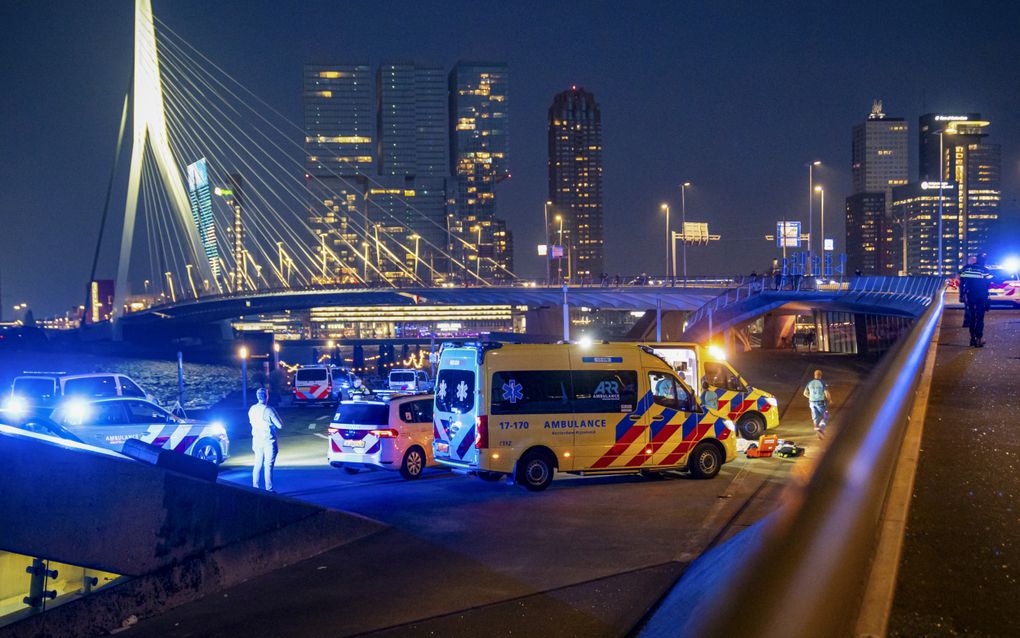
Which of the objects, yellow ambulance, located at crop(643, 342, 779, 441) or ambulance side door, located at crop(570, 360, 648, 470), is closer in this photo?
ambulance side door, located at crop(570, 360, 648, 470)

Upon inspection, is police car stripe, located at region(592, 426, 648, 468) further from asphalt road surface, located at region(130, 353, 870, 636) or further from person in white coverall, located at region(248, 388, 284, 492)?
person in white coverall, located at region(248, 388, 284, 492)

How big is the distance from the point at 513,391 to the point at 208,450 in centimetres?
722

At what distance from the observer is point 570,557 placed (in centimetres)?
938

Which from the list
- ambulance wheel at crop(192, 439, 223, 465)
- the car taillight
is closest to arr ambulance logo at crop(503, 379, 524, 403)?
the car taillight

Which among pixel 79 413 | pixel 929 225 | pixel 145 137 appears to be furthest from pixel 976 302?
→ pixel 929 225

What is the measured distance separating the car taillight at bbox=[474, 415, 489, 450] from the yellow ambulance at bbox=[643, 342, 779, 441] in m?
6.08

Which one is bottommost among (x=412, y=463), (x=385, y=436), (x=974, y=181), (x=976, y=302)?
(x=412, y=463)

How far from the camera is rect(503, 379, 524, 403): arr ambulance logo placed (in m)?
14.0

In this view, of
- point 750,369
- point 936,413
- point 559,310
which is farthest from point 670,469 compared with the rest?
point 559,310

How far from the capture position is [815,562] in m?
1.66

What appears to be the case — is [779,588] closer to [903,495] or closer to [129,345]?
[903,495]

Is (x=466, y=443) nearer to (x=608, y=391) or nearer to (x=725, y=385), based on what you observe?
(x=608, y=391)

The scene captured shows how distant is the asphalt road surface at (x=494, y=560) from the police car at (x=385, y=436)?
868 mm

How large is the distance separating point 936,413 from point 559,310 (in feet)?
261
